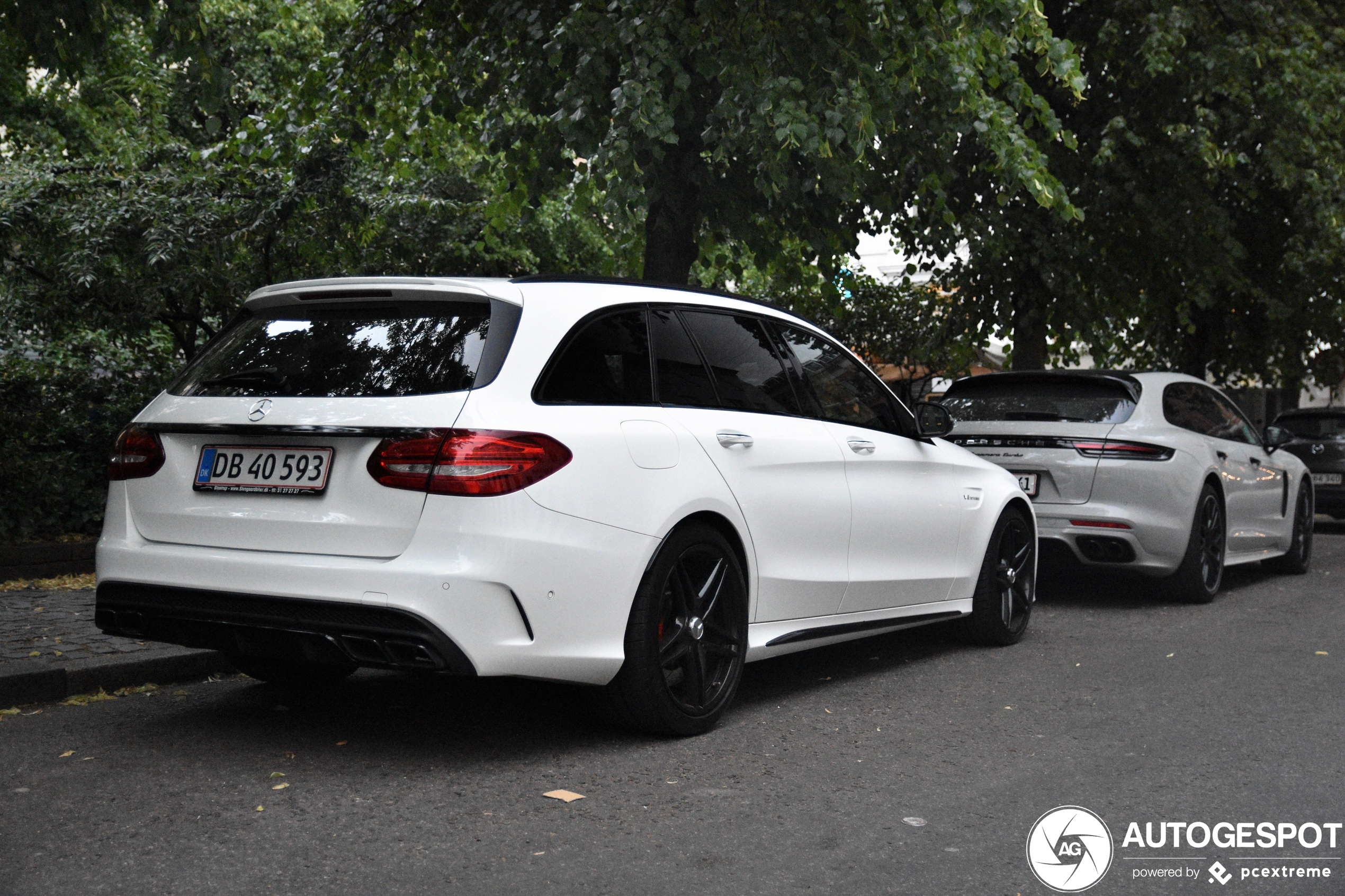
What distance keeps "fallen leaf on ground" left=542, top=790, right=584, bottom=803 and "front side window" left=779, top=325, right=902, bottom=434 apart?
88.4 inches

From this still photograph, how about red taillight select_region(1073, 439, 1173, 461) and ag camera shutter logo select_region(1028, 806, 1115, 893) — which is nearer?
ag camera shutter logo select_region(1028, 806, 1115, 893)

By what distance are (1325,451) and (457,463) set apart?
15401mm

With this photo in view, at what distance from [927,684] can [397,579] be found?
2899mm

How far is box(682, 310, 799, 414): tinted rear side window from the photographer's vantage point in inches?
217

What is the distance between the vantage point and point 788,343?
6.11 m

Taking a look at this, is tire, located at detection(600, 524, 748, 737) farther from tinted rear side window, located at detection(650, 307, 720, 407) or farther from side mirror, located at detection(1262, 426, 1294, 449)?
side mirror, located at detection(1262, 426, 1294, 449)

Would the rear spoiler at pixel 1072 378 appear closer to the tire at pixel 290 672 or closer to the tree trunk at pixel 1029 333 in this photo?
the tire at pixel 290 672

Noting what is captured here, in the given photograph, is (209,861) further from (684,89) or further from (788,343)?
(684,89)

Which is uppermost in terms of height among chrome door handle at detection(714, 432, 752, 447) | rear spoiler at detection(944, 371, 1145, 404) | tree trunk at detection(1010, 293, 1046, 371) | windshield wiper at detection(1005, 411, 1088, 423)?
tree trunk at detection(1010, 293, 1046, 371)

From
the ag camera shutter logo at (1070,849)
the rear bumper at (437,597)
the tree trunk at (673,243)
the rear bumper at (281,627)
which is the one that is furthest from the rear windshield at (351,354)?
the tree trunk at (673,243)

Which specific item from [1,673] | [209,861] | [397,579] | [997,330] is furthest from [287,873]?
[997,330]

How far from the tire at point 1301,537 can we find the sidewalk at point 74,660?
854 cm

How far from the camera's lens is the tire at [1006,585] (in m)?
7.24

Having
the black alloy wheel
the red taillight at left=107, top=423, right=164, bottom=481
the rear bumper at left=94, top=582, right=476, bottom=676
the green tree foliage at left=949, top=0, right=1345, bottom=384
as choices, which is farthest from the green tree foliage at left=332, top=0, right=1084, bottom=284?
the rear bumper at left=94, top=582, right=476, bottom=676
